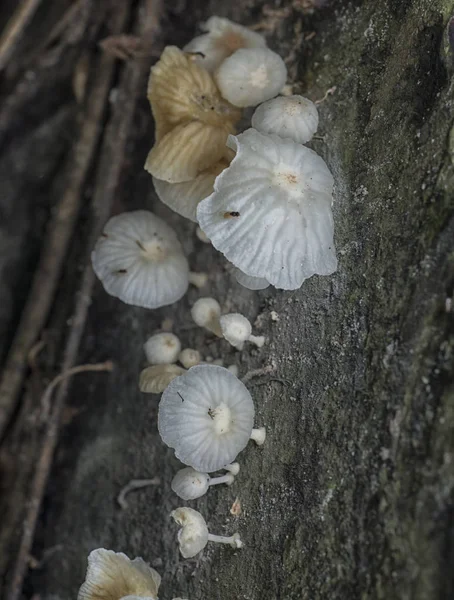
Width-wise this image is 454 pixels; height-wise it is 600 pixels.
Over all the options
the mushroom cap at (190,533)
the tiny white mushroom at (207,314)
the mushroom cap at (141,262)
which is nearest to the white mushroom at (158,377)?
the tiny white mushroom at (207,314)

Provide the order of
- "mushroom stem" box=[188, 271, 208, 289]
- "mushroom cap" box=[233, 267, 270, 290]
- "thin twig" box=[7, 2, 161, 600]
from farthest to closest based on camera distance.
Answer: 1. "thin twig" box=[7, 2, 161, 600]
2. "mushroom stem" box=[188, 271, 208, 289]
3. "mushroom cap" box=[233, 267, 270, 290]

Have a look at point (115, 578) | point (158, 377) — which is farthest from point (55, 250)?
point (115, 578)

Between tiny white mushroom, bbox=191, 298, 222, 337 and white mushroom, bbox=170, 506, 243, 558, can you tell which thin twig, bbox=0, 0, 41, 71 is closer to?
tiny white mushroom, bbox=191, 298, 222, 337

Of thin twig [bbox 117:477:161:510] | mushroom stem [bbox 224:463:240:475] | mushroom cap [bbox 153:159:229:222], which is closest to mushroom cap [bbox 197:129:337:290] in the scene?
mushroom cap [bbox 153:159:229:222]

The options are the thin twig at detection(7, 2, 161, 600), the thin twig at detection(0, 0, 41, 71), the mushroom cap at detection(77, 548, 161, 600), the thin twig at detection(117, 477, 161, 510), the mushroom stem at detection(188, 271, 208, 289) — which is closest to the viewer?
the mushroom cap at detection(77, 548, 161, 600)

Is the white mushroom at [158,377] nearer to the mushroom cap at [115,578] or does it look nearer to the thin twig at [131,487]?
the thin twig at [131,487]

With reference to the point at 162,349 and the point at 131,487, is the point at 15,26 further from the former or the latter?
the point at 131,487
